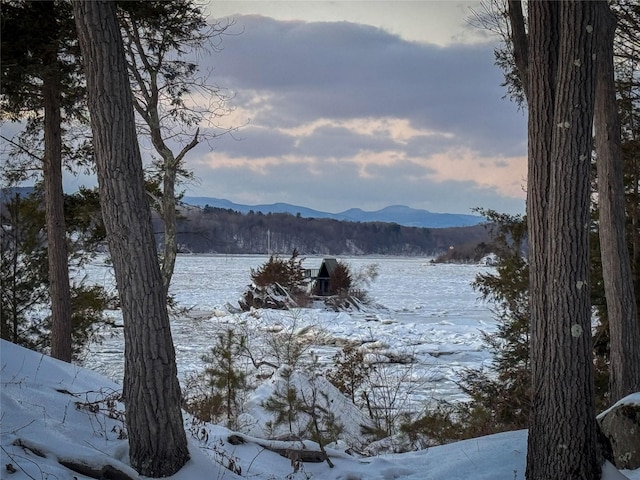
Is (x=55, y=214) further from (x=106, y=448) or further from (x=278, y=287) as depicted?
(x=278, y=287)

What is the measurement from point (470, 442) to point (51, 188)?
7.06 meters

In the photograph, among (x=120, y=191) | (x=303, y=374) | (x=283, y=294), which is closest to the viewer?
(x=120, y=191)

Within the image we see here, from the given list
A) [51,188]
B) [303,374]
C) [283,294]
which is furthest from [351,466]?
[283,294]

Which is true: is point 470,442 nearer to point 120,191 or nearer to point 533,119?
point 533,119

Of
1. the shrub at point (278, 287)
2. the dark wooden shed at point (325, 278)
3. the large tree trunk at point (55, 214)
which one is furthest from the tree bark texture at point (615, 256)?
the dark wooden shed at point (325, 278)

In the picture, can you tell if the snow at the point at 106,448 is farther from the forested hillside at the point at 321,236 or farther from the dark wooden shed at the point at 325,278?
the forested hillside at the point at 321,236

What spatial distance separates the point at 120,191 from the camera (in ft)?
14.1

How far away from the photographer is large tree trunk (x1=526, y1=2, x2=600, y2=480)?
14.8 ft

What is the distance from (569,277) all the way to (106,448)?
371cm

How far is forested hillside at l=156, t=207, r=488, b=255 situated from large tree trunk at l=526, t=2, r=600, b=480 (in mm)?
56615

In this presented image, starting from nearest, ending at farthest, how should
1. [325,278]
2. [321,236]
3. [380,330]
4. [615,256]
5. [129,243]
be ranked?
[129,243], [615,256], [380,330], [325,278], [321,236]

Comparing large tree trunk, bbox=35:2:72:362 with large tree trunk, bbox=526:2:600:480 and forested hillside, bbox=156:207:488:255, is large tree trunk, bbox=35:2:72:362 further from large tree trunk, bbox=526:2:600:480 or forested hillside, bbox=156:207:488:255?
forested hillside, bbox=156:207:488:255

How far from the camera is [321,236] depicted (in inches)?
3575

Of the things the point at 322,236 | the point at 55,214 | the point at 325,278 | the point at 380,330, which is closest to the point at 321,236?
the point at 322,236
